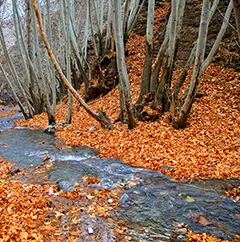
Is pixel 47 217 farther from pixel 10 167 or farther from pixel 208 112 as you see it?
pixel 208 112

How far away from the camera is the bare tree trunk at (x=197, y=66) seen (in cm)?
540

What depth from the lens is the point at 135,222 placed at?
352 centimetres

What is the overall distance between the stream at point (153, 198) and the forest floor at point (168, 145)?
27cm

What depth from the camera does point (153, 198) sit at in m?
4.21

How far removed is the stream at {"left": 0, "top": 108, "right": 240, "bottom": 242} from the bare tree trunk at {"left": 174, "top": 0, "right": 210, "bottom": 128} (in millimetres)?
2460

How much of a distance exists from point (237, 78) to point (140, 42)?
22.6 ft

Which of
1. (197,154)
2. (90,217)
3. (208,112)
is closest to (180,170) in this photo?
(197,154)

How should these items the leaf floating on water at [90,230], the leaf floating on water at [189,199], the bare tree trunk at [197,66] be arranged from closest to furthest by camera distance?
the leaf floating on water at [90,230]
the leaf floating on water at [189,199]
the bare tree trunk at [197,66]

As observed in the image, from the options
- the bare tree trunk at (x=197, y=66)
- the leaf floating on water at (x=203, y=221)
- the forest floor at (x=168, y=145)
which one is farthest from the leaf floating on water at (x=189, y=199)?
the bare tree trunk at (x=197, y=66)

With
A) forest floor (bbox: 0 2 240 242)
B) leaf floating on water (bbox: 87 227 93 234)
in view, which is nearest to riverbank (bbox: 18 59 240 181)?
forest floor (bbox: 0 2 240 242)

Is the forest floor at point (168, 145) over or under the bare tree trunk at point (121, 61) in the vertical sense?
under

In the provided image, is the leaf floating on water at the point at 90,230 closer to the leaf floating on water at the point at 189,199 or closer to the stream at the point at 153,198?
the stream at the point at 153,198

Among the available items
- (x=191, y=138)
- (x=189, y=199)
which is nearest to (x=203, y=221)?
(x=189, y=199)

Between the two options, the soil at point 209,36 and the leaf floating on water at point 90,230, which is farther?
the soil at point 209,36
